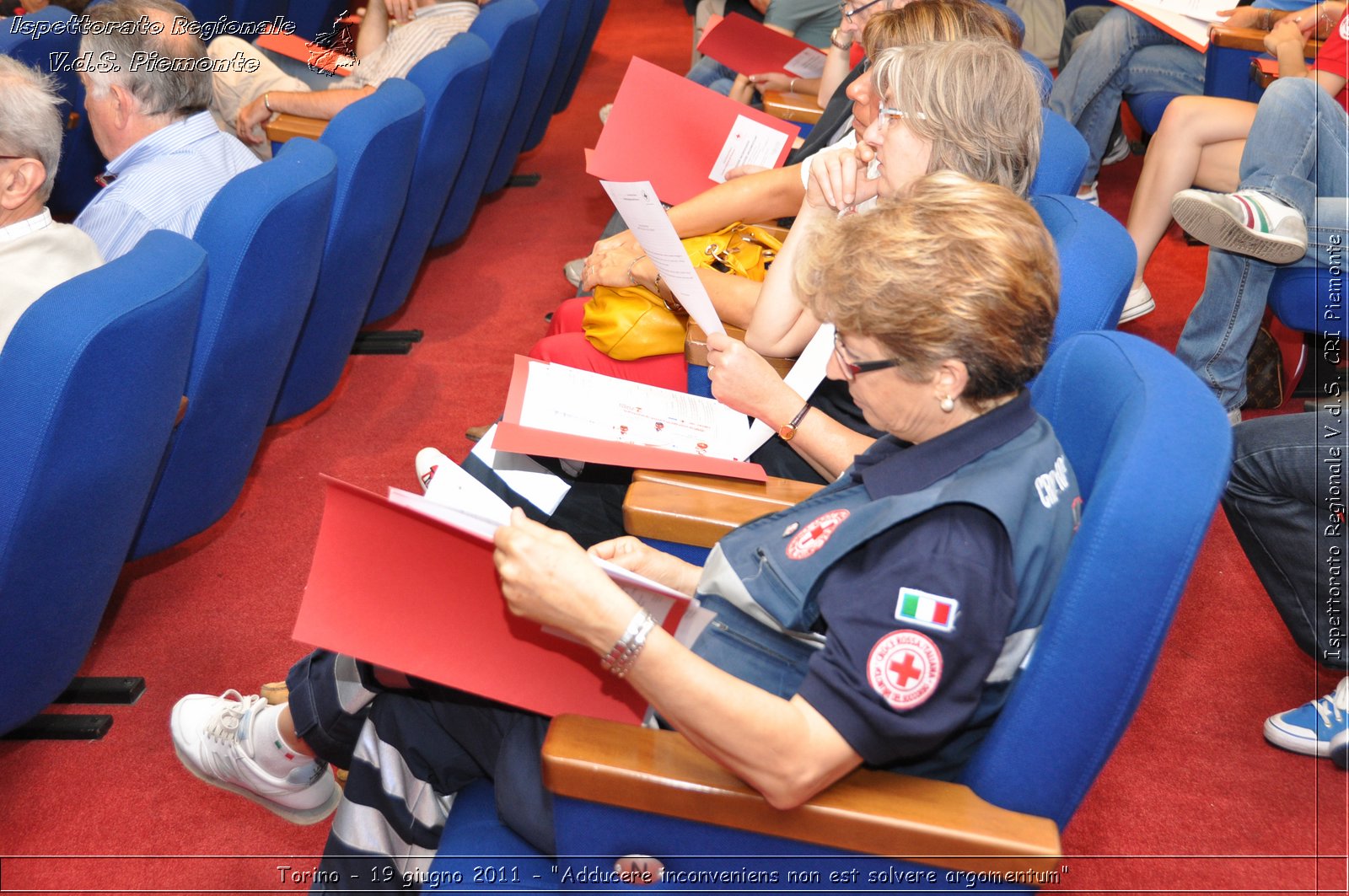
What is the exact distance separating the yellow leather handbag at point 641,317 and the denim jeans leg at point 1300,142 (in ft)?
4.55

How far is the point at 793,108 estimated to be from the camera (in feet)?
10.7

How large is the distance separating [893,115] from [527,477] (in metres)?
0.84

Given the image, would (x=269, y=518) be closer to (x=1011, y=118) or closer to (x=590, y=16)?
(x=1011, y=118)

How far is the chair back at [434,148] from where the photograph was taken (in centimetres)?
288

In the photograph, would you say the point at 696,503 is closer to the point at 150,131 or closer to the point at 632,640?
the point at 632,640

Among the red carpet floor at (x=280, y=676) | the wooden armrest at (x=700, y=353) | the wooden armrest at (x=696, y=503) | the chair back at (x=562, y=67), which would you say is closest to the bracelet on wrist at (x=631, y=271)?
the wooden armrest at (x=700, y=353)

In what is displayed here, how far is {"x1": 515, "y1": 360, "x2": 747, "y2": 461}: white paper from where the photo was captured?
1789 millimetres

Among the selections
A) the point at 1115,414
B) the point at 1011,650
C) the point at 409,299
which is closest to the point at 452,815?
the point at 1011,650

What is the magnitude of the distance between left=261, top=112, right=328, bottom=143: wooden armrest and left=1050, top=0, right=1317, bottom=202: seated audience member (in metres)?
2.43

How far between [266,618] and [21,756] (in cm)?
48

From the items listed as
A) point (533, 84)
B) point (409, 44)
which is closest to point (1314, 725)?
point (409, 44)

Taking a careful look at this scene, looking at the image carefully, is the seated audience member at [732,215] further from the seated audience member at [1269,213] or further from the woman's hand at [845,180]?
the seated audience member at [1269,213]

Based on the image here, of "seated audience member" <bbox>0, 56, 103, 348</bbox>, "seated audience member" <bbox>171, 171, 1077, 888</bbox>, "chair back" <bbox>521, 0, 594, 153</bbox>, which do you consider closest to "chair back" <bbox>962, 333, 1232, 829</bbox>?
"seated audience member" <bbox>171, 171, 1077, 888</bbox>

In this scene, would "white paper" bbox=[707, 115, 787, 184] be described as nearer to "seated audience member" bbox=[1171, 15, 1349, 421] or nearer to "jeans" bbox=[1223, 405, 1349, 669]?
"seated audience member" bbox=[1171, 15, 1349, 421]
